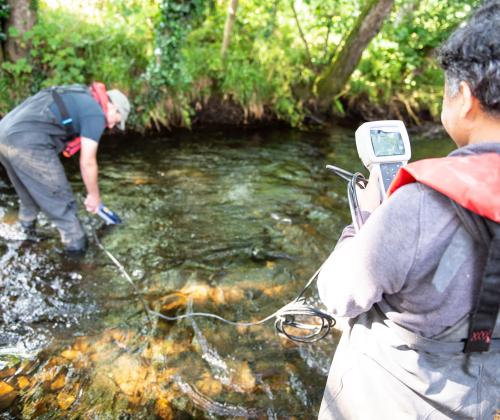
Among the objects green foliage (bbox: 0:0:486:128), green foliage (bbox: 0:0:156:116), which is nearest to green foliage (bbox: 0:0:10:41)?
green foliage (bbox: 0:0:486:128)

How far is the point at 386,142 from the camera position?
1.75m

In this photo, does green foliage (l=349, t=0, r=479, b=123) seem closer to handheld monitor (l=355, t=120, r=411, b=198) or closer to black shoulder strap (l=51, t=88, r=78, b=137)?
black shoulder strap (l=51, t=88, r=78, b=137)

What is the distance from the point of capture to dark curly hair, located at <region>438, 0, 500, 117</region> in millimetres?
1158

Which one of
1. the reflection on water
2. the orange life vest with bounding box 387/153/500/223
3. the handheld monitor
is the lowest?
the reflection on water

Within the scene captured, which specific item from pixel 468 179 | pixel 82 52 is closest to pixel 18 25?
pixel 82 52

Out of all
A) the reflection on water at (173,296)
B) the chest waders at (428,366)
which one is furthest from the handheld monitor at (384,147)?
the reflection on water at (173,296)

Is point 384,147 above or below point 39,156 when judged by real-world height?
above

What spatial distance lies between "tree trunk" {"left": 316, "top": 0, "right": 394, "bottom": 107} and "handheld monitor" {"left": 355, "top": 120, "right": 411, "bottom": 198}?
755cm

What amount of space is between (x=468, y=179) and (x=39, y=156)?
3.96 metres

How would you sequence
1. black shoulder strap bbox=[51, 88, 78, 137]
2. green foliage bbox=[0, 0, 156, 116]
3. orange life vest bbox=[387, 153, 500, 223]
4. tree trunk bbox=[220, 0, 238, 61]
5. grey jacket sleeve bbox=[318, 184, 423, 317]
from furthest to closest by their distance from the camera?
1. tree trunk bbox=[220, 0, 238, 61]
2. green foliage bbox=[0, 0, 156, 116]
3. black shoulder strap bbox=[51, 88, 78, 137]
4. grey jacket sleeve bbox=[318, 184, 423, 317]
5. orange life vest bbox=[387, 153, 500, 223]

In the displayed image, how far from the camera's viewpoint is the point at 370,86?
9.77 metres

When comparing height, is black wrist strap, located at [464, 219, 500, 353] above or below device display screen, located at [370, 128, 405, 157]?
below

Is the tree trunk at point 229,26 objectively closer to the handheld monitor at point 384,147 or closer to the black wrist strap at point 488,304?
the handheld monitor at point 384,147

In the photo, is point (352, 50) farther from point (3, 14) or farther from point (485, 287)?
point (485, 287)
